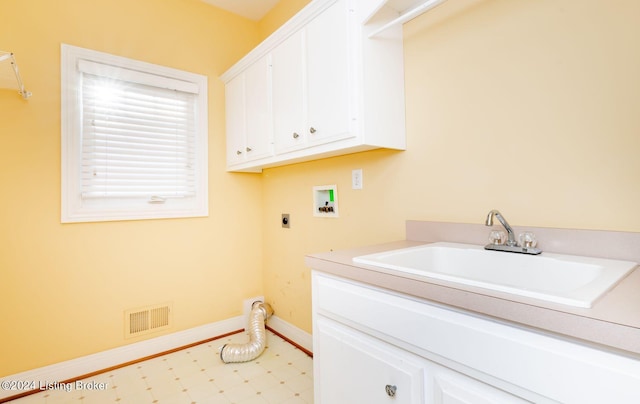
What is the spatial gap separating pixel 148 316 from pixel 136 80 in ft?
5.61

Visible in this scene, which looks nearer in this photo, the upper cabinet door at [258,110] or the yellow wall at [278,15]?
the upper cabinet door at [258,110]

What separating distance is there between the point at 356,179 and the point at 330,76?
61 cm

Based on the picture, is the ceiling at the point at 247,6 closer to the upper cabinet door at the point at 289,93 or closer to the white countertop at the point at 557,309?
the upper cabinet door at the point at 289,93

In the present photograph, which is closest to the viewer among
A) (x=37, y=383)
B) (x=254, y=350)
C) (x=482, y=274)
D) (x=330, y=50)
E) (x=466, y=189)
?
(x=482, y=274)

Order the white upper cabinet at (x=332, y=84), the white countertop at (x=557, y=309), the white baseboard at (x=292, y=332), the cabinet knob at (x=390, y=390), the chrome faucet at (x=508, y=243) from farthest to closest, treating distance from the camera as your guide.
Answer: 1. the white baseboard at (x=292, y=332)
2. the white upper cabinet at (x=332, y=84)
3. the chrome faucet at (x=508, y=243)
4. the cabinet knob at (x=390, y=390)
5. the white countertop at (x=557, y=309)

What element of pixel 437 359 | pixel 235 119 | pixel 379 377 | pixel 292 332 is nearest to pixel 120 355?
pixel 292 332

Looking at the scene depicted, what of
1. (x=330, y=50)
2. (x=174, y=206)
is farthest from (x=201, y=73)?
(x=330, y=50)

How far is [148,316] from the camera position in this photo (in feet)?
7.49

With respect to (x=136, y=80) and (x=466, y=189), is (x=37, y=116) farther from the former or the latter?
(x=466, y=189)

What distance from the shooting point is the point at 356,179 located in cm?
188

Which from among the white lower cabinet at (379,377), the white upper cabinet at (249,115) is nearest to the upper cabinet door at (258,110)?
the white upper cabinet at (249,115)

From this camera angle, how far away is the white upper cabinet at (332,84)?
1.45 m

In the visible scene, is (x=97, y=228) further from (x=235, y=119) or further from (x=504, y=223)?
(x=504, y=223)

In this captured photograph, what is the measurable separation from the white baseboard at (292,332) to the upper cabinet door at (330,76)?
1465 mm
